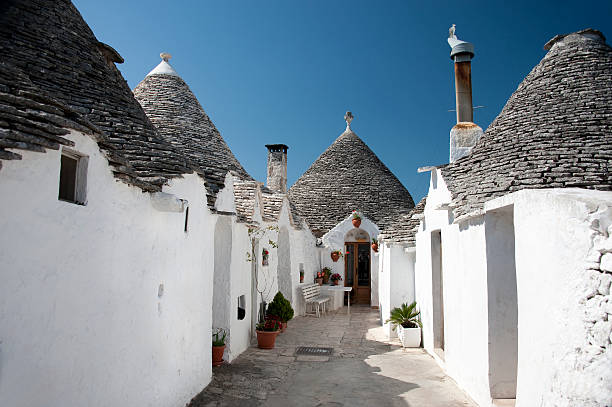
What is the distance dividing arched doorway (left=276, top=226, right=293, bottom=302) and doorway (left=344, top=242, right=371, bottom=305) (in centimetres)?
503

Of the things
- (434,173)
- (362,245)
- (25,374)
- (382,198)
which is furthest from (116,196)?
(382,198)

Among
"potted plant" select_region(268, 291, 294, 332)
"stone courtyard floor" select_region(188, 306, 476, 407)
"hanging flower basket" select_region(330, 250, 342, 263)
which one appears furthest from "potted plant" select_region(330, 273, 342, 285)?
"stone courtyard floor" select_region(188, 306, 476, 407)

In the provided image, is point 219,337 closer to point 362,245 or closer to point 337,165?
point 362,245

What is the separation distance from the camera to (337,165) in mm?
22906

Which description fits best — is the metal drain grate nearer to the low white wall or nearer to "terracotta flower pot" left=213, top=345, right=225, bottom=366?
"terracotta flower pot" left=213, top=345, right=225, bottom=366

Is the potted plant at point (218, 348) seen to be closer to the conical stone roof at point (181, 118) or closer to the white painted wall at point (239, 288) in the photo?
the white painted wall at point (239, 288)

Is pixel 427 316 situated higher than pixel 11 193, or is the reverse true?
pixel 11 193

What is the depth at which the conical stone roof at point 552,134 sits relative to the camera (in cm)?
631

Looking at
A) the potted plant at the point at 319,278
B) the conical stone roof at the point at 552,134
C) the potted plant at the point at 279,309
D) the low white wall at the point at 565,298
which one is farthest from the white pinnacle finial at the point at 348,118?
the low white wall at the point at 565,298

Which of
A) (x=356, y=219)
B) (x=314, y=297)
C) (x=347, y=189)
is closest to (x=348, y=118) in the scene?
(x=347, y=189)

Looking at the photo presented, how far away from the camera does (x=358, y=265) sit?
19562 millimetres

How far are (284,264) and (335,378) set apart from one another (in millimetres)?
7069

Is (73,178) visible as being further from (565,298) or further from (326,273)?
(326,273)

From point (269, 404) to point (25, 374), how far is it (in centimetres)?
418
